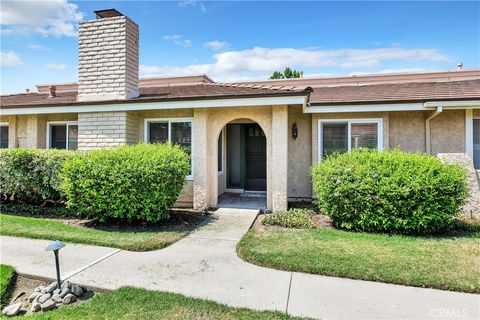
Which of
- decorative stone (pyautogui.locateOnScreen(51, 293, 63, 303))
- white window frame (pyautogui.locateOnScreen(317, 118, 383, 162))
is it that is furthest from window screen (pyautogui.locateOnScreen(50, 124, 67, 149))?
white window frame (pyautogui.locateOnScreen(317, 118, 383, 162))

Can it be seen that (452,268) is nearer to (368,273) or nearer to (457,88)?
(368,273)

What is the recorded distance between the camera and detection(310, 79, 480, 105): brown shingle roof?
344 inches

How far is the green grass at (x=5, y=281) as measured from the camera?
12.5ft

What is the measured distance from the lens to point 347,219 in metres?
6.85

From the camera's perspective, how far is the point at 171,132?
31.4ft

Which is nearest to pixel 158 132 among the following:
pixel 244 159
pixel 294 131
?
pixel 244 159

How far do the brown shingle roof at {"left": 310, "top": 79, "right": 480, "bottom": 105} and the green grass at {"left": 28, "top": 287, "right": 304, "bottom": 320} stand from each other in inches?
286

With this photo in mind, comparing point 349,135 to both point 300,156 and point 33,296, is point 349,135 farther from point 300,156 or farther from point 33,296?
point 33,296

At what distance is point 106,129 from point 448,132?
11.0 metres

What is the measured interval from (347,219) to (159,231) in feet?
14.5

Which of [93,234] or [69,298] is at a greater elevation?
[93,234]

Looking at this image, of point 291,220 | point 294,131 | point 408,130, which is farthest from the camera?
point 294,131

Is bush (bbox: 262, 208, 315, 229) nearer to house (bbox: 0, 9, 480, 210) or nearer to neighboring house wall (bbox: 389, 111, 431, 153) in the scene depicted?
house (bbox: 0, 9, 480, 210)

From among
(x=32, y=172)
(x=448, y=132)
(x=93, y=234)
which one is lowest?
(x=93, y=234)
